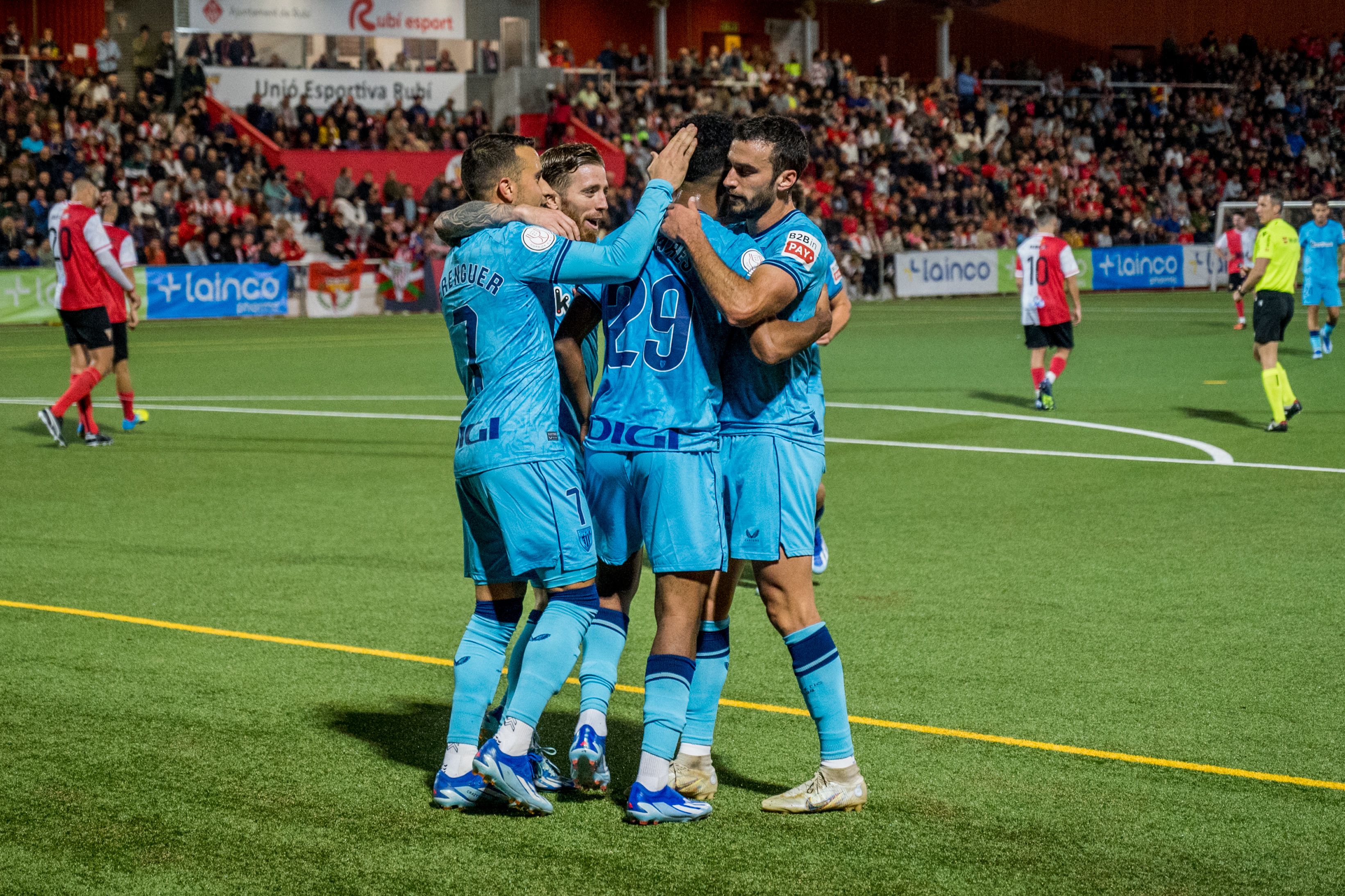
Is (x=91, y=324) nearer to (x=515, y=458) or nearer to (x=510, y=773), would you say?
A: (x=515, y=458)

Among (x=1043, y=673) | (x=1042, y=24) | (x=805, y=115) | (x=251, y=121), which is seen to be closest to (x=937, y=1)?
(x=1042, y=24)

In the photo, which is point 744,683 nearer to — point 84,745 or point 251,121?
point 84,745

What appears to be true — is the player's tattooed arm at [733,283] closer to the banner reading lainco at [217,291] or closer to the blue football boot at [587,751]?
the blue football boot at [587,751]

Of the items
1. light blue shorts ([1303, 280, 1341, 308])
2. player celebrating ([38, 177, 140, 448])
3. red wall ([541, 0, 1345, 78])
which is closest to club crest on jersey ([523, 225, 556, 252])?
player celebrating ([38, 177, 140, 448])

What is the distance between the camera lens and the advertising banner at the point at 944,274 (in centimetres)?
3484

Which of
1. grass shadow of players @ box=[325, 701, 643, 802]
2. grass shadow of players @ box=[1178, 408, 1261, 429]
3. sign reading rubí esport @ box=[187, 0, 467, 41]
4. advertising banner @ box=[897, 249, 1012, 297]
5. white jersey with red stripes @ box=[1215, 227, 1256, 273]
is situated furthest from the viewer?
sign reading rubí esport @ box=[187, 0, 467, 41]

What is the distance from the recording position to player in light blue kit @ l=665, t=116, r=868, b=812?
172 inches

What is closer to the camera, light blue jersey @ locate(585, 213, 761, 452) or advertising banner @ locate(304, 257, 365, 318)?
light blue jersey @ locate(585, 213, 761, 452)

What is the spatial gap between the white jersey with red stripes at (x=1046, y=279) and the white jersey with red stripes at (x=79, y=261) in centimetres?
882

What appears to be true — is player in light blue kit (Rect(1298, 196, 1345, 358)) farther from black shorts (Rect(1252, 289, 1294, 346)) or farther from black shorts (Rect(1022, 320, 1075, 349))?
black shorts (Rect(1252, 289, 1294, 346))

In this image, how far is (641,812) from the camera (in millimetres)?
4277

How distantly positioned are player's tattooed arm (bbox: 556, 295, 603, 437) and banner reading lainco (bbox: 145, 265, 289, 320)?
2439cm

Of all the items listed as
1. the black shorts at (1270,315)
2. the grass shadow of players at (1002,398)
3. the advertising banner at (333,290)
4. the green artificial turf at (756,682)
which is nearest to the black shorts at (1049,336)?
the grass shadow of players at (1002,398)

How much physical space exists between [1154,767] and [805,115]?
117 ft
